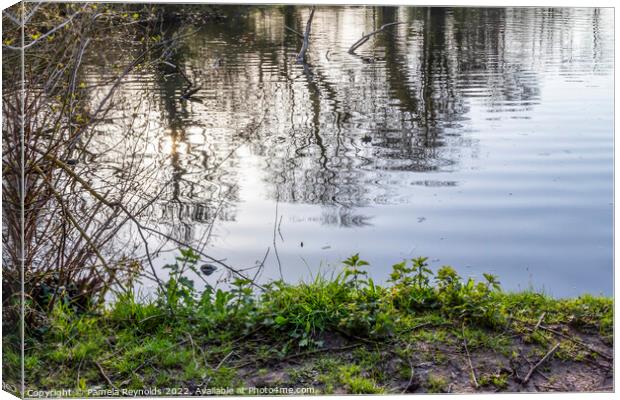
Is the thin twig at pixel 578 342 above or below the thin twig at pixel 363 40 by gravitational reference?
below

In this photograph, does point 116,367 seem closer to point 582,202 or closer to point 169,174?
point 169,174

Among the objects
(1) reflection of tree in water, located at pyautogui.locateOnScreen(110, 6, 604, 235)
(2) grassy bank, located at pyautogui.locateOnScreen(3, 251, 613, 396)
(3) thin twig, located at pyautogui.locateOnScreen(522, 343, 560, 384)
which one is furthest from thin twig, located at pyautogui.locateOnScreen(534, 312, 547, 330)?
(1) reflection of tree in water, located at pyautogui.locateOnScreen(110, 6, 604, 235)

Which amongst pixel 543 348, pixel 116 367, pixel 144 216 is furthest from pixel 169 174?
pixel 543 348

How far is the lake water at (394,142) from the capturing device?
444cm

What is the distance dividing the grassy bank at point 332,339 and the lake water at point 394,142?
0.34 ft

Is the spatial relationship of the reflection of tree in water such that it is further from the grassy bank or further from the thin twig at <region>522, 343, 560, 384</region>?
the thin twig at <region>522, 343, 560, 384</region>

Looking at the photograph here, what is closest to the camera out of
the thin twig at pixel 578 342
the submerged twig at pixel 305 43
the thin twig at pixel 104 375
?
the thin twig at pixel 104 375

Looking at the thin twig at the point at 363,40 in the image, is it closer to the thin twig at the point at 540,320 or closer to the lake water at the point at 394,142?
the lake water at the point at 394,142

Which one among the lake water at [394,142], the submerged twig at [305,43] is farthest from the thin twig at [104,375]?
the submerged twig at [305,43]

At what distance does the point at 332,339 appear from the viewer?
4355 mm

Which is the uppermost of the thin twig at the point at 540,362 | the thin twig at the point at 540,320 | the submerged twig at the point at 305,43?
the submerged twig at the point at 305,43

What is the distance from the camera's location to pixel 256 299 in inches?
176

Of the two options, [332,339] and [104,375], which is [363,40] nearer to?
[332,339]

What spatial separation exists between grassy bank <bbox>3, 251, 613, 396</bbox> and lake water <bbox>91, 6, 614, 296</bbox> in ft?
0.34
